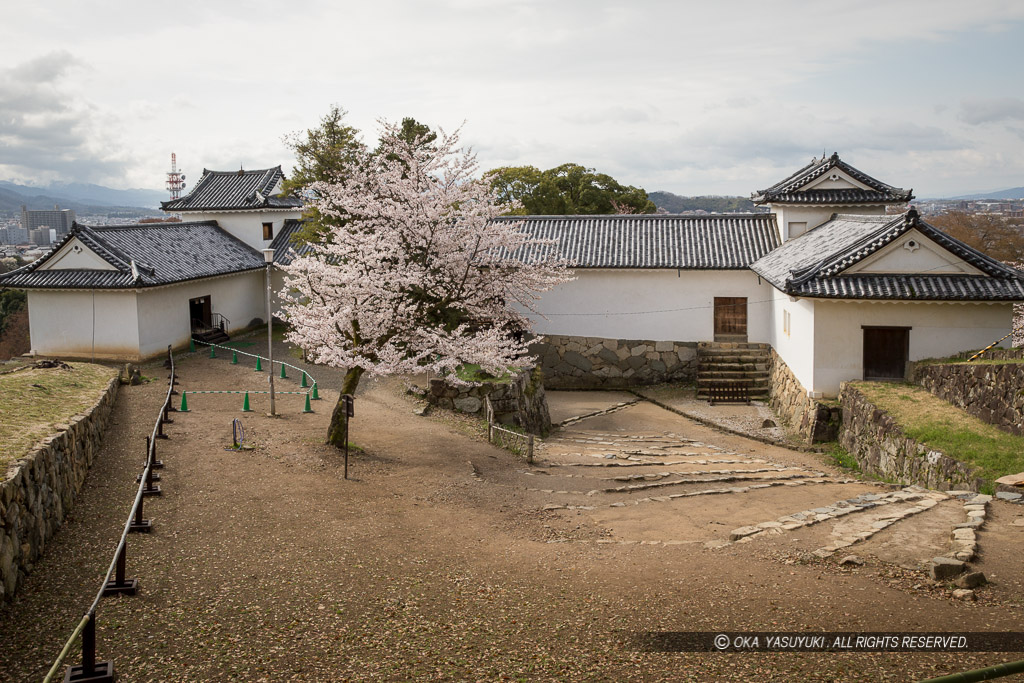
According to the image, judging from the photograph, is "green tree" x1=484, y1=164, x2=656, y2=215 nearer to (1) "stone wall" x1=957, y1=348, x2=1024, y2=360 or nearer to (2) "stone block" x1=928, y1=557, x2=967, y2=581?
(1) "stone wall" x1=957, y1=348, x2=1024, y2=360

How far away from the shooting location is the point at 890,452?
15.5m

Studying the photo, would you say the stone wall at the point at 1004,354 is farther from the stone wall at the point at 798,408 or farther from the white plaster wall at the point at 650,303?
the white plaster wall at the point at 650,303

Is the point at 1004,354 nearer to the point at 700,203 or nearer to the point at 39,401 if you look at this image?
the point at 39,401

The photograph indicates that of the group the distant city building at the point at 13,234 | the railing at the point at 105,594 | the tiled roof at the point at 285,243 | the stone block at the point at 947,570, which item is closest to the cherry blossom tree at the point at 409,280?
→ the railing at the point at 105,594

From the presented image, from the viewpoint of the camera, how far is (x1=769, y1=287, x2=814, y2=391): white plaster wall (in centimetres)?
2019

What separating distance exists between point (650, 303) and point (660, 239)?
2658mm

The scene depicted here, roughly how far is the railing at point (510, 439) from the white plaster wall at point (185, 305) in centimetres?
1310

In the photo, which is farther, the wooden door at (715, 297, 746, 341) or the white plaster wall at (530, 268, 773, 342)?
the wooden door at (715, 297, 746, 341)

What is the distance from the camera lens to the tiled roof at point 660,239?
2781 cm

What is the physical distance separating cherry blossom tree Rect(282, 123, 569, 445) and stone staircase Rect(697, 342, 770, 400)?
9.77m

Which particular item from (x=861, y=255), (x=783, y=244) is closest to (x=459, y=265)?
(x=861, y=255)

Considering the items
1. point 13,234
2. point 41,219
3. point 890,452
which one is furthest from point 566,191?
point 41,219

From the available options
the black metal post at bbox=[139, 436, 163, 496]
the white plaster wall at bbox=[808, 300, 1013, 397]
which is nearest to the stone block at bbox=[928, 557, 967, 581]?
the black metal post at bbox=[139, 436, 163, 496]

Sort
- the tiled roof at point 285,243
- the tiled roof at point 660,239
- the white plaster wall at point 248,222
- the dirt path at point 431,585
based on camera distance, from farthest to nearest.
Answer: the white plaster wall at point 248,222
the tiled roof at point 285,243
the tiled roof at point 660,239
the dirt path at point 431,585
